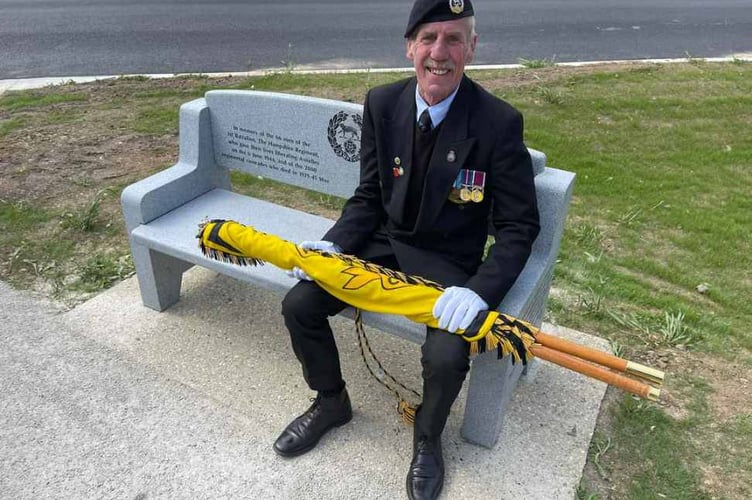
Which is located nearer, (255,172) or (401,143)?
(401,143)

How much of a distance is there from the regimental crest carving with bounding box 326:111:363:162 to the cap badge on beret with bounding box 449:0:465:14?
911 millimetres

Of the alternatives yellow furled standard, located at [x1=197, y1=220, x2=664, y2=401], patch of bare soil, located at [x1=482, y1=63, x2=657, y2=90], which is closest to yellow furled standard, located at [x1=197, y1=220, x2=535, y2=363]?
yellow furled standard, located at [x1=197, y1=220, x2=664, y2=401]

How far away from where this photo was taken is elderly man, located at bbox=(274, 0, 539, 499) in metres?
2.35

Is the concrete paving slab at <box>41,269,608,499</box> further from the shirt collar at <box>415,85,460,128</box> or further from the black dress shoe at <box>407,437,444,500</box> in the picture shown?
the shirt collar at <box>415,85,460,128</box>

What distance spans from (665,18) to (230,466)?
12.0m

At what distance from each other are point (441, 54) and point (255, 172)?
162cm

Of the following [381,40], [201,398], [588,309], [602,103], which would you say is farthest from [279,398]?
[381,40]

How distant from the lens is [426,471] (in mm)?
2482

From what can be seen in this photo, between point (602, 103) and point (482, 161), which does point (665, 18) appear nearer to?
point (602, 103)

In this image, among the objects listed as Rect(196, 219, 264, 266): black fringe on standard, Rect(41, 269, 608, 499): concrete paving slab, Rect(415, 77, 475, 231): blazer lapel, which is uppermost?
Rect(415, 77, 475, 231): blazer lapel

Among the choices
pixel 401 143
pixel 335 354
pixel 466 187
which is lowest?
pixel 335 354

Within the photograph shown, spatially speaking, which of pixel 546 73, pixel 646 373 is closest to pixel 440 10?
pixel 646 373

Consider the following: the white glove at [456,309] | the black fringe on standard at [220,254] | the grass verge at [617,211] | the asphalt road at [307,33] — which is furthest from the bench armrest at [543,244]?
the asphalt road at [307,33]

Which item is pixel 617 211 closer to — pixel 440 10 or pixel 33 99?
pixel 440 10
